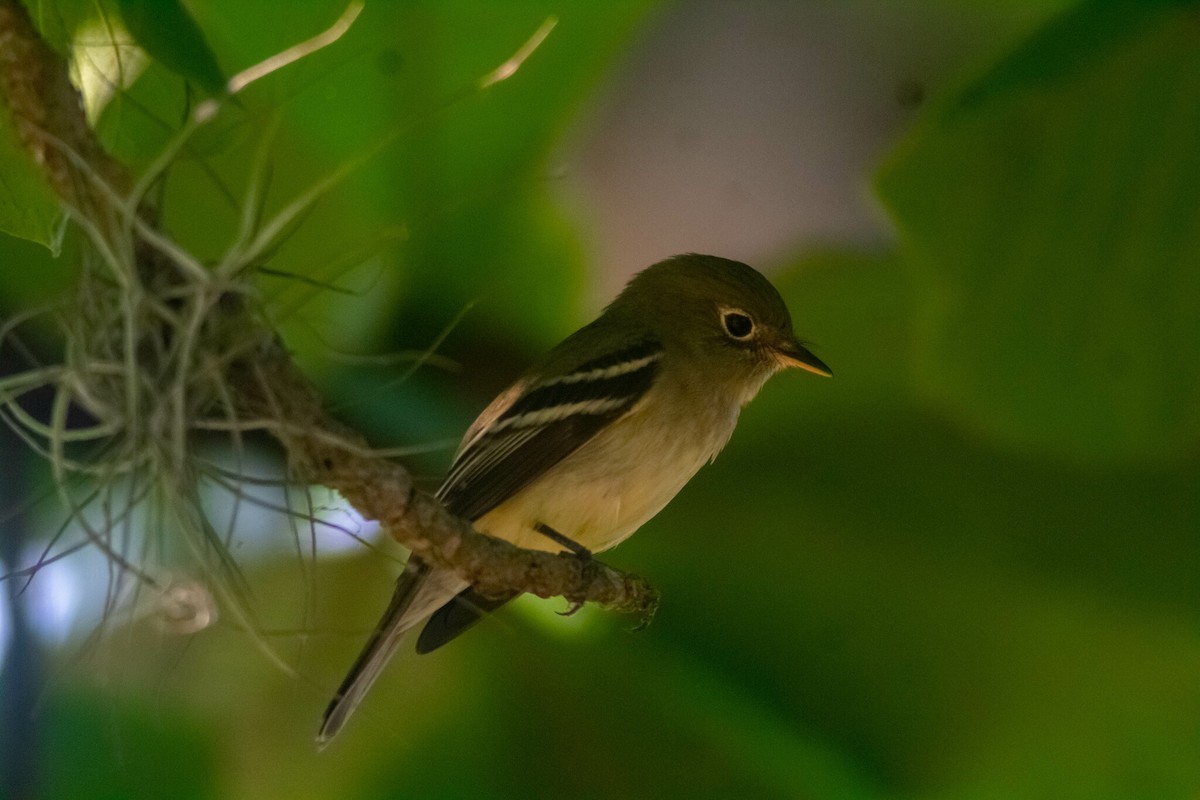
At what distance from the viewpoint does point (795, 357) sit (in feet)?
4.60

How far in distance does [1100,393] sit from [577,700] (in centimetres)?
85

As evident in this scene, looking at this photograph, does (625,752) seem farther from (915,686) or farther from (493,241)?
(493,241)

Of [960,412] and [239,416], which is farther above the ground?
[239,416]

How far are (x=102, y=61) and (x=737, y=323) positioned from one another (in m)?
0.81

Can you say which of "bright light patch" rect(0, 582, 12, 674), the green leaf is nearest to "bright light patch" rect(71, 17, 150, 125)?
the green leaf

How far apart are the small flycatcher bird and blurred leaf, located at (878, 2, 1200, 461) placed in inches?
10.1

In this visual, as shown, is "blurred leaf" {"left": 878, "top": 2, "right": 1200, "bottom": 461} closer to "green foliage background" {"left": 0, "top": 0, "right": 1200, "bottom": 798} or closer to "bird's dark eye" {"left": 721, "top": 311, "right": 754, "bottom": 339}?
"green foliage background" {"left": 0, "top": 0, "right": 1200, "bottom": 798}

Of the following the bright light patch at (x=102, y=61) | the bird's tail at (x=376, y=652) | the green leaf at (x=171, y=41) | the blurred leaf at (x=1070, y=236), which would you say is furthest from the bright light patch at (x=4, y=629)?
the blurred leaf at (x=1070, y=236)

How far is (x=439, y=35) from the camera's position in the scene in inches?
51.6

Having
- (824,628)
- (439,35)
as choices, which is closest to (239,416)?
(439,35)

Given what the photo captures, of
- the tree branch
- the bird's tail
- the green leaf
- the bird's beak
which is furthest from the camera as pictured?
the bird's beak

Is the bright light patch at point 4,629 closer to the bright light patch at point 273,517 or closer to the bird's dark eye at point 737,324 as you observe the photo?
the bright light patch at point 273,517

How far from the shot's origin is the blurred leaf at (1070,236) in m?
1.33

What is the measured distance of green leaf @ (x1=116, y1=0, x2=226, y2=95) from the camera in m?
0.80
